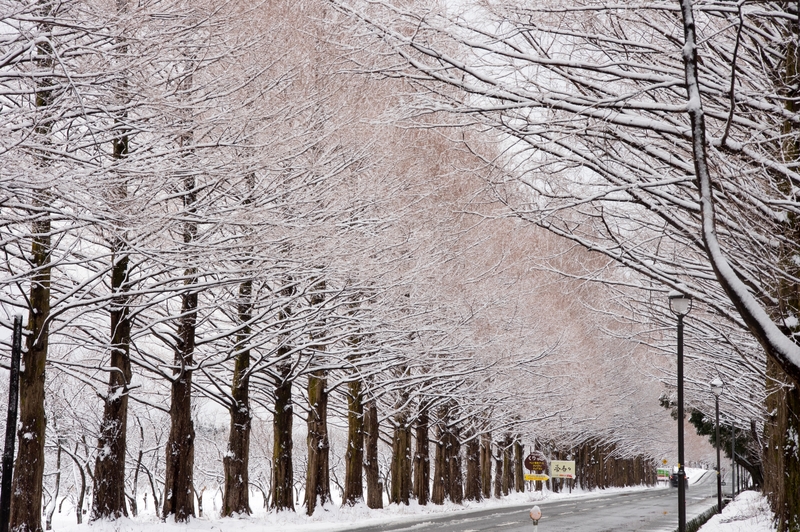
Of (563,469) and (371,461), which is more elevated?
(371,461)

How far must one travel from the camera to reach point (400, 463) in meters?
30.0

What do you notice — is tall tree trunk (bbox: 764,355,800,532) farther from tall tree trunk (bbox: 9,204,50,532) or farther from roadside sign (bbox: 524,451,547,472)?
roadside sign (bbox: 524,451,547,472)

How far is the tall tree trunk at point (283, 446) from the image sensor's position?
2152cm

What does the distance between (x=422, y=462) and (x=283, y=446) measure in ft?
40.4

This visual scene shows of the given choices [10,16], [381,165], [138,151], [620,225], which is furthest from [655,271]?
[381,165]

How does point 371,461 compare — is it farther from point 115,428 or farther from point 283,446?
point 115,428

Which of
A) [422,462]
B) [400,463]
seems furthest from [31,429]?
[422,462]

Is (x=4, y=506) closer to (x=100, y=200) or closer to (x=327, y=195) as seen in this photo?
(x=100, y=200)

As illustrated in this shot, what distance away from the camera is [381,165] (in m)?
17.8

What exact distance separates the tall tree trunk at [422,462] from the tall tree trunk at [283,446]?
944cm

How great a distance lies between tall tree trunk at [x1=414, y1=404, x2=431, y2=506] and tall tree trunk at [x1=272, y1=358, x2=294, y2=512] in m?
9.44

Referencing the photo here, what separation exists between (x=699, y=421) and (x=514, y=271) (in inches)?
830

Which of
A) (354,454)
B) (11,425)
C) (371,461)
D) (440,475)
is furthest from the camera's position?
(440,475)

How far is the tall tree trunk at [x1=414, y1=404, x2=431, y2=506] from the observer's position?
31.9 metres
